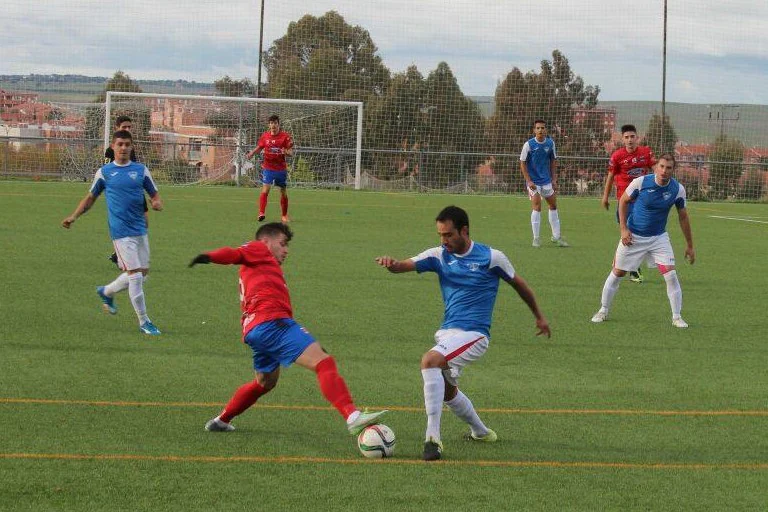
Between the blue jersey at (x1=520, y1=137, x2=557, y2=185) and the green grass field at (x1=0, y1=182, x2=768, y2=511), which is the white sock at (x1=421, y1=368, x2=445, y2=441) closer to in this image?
the green grass field at (x1=0, y1=182, x2=768, y2=511)

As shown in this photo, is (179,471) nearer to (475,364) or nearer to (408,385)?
(408,385)

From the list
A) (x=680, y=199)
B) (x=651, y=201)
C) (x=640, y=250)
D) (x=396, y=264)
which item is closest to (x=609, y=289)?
(x=640, y=250)

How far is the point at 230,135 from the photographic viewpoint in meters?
40.2

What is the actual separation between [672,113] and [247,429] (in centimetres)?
3780

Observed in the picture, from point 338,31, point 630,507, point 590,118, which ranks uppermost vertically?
point 338,31

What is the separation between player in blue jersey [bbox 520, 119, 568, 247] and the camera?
2141 centimetres

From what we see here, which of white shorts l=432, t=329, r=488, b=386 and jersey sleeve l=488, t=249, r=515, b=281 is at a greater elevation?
jersey sleeve l=488, t=249, r=515, b=281

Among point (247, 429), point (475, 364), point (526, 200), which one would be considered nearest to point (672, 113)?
point (526, 200)

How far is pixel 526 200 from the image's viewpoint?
1499 inches

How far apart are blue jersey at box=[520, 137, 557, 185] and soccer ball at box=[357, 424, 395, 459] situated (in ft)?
47.3

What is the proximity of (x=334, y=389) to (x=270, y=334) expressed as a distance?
1.81 ft

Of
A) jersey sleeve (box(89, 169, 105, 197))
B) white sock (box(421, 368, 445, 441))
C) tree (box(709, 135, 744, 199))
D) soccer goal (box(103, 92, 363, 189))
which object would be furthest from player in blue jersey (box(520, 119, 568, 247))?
tree (box(709, 135, 744, 199))

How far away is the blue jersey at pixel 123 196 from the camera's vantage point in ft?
39.7

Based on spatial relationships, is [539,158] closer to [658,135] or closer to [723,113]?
[658,135]
